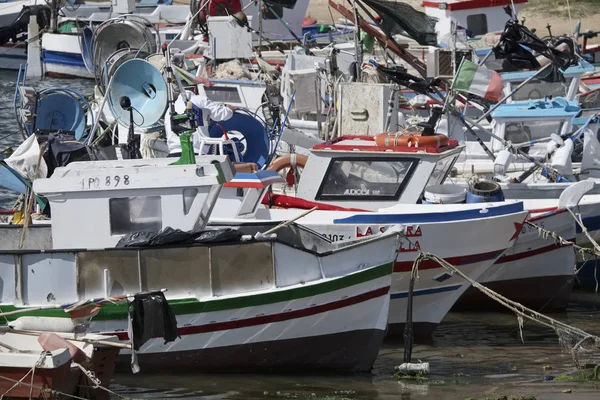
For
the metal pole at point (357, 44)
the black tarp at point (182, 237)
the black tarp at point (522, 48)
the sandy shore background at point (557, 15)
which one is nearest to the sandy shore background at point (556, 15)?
the sandy shore background at point (557, 15)

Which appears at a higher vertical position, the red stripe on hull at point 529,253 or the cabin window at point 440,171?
the cabin window at point 440,171

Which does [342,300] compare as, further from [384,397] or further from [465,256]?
[465,256]

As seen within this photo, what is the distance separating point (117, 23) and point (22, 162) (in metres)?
9.50

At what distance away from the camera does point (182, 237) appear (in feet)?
37.5

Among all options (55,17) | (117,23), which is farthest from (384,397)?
(55,17)

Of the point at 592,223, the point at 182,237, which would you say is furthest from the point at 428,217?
the point at 592,223

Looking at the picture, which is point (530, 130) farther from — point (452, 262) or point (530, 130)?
point (452, 262)

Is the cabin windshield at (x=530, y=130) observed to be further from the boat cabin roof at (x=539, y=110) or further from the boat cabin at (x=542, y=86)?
the boat cabin at (x=542, y=86)

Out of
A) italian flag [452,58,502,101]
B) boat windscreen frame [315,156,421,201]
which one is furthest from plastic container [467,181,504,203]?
italian flag [452,58,502,101]

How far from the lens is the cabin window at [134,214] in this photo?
11828 millimetres

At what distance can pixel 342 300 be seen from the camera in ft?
38.4

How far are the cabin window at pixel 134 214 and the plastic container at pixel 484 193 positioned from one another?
4.34 m

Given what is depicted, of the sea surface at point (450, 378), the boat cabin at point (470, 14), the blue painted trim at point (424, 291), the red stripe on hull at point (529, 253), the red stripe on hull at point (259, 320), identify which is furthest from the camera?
the boat cabin at point (470, 14)

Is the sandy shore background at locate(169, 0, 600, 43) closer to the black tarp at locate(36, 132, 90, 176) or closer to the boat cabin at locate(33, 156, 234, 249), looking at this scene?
the black tarp at locate(36, 132, 90, 176)
